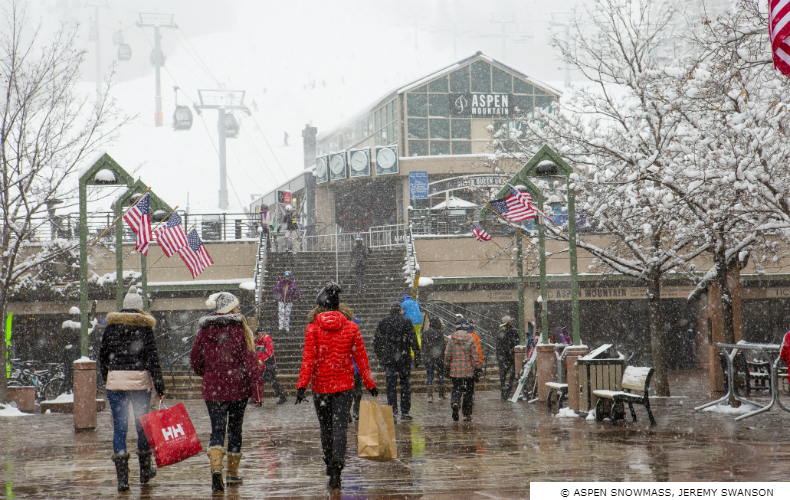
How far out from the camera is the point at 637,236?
1580 centimetres

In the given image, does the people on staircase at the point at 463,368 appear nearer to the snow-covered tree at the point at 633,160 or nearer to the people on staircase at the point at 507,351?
the people on staircase at the point at 507,351

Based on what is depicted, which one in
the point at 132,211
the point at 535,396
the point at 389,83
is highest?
the point at 389,83

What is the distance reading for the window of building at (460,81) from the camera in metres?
38.5

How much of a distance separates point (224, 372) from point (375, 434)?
1416 millimetres

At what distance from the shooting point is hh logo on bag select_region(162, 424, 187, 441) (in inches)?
267

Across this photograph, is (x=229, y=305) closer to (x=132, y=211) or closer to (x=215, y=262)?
(x=132, y=211)

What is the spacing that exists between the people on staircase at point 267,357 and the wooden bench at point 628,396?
23.3 ft

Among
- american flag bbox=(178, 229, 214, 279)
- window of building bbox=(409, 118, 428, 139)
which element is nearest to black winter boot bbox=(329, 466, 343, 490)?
american flag bbox=(178, 229, 214, 279)

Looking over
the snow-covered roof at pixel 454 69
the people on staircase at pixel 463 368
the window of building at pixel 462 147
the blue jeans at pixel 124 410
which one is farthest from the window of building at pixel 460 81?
the blue jeans at pixel 124 410

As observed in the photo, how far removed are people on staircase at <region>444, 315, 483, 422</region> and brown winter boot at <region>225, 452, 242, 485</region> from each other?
5463mm

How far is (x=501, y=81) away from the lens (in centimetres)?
3928

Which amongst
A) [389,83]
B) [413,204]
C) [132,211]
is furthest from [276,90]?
[132,211]

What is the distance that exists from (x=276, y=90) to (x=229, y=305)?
181271 mm

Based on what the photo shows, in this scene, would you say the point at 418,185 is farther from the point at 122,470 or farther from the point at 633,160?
the point at 122,470
